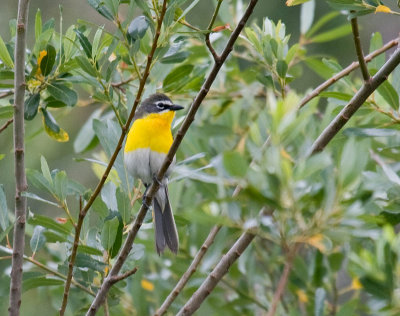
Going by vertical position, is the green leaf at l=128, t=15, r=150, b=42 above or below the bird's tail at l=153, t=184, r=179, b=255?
above

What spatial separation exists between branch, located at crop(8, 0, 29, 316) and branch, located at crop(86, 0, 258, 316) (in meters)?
0.21

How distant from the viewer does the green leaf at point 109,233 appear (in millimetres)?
2229

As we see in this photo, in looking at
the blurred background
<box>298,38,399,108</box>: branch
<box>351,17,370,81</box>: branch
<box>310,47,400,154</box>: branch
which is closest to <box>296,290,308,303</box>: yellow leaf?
<box>298,38,399,108</box>: branch

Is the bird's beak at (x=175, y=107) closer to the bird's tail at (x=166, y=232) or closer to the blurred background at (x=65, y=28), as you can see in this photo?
the bird's tail at (x=166, y=232)

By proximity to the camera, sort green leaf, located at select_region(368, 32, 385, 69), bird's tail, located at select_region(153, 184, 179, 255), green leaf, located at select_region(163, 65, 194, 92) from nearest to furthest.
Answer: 1. green leaf, located at select_region(368, 32, 385, 69)
2. green leaf, located at select_region(163, 65, 194, 92)
3. bird's tail, located at select_region(153, 184, 179, 255)

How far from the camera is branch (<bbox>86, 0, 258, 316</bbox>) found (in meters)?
1.89

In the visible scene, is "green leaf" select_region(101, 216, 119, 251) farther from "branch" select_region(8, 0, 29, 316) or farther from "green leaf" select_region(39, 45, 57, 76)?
"green leaf" select_region(39, 45, 57, 76)

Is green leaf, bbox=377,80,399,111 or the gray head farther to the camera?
the gray head

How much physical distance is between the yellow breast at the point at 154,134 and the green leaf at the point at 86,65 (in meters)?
1.45

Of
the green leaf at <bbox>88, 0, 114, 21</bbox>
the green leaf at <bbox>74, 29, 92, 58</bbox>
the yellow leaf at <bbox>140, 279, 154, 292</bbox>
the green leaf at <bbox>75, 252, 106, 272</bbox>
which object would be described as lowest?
the yellow leaf at <bbox>140, 279, 154, 292</bbox>

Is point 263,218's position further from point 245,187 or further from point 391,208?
point 391,208

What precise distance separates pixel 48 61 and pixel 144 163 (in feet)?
3.92

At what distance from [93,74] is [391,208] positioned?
39.7 inches

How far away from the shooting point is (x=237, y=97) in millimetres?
3414
